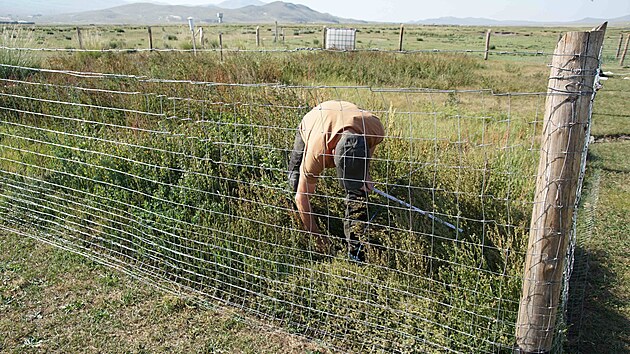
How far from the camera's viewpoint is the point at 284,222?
13.0ft

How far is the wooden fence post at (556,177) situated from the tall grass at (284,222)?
25 cm

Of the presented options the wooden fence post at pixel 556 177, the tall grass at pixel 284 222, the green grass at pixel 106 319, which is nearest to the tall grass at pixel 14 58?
the tall grass at pixel 284 222

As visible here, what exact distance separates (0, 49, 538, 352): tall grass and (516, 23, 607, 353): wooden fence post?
0.82ft

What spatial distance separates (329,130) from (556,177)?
5.46 feet

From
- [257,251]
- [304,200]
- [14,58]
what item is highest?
[14,58]

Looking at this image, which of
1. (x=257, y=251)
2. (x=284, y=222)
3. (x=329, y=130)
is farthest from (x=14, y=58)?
(x=329, y=130)

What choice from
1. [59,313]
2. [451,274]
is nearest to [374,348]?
[451,274]

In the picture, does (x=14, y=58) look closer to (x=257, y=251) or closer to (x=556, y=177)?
(x=257, y=251)

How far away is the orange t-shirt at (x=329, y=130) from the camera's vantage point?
11.3 feet

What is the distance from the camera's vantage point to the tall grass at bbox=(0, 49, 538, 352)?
2.98 metres

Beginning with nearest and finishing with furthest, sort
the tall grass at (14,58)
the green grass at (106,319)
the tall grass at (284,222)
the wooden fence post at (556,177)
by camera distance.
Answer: the wooden fence post at (556,177) < the tall grass at (284,222) < the green grass at (106,319) < the tall grass at (14,58)

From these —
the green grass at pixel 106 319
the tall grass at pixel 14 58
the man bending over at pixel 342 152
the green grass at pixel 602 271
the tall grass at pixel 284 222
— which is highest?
the tall grass at pixel 14 58

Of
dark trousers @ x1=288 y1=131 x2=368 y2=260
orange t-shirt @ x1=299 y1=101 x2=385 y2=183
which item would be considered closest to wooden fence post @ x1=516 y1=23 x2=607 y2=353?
dark trousers @ x1=288 y1=131 x2=368 y2=260

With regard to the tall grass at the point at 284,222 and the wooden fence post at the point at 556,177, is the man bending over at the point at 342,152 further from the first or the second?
the wooden fence post at the point at 556,177
